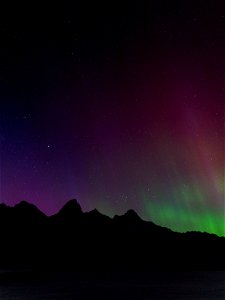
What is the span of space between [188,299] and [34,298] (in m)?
29.7

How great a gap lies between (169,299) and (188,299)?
11.9ft

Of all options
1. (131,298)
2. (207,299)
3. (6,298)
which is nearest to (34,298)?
(6,298)

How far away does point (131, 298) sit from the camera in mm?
90438


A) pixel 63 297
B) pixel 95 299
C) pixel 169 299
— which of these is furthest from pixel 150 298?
pixel 63 297

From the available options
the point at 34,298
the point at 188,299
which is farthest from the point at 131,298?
the point at 34,298

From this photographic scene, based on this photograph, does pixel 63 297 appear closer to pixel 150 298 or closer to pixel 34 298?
pixel 34 298

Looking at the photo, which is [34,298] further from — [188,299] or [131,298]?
[188,299]

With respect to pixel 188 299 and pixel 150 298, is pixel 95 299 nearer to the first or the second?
pixel 150 298

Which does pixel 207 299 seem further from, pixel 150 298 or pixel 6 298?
pixel 6 298

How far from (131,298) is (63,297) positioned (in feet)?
44.7

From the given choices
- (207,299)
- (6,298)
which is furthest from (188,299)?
(6,298)

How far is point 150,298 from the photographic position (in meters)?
90.1

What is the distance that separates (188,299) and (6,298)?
35.0m

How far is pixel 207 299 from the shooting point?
8925cm
